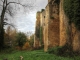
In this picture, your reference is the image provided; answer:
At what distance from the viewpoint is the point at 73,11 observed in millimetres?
16734

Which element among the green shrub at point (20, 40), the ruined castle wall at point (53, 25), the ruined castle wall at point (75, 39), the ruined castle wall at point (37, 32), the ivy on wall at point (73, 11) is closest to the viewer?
the ivy on wall at point (73, 11)

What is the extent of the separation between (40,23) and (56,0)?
66.3 ft

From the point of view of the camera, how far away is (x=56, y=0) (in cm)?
2348

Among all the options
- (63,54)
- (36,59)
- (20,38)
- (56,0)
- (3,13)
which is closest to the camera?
(36,59)

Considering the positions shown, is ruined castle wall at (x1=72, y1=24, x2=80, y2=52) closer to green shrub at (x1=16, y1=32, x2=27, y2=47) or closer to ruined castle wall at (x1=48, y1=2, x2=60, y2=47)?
ruined castle wall at (x1=48, y1=2, x2=60, y2=47)

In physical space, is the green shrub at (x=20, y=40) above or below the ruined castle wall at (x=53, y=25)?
below

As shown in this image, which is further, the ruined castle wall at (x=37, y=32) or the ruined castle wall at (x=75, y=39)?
the ruined castle wall at (x=37, y=32)

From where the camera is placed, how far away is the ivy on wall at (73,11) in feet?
52.4

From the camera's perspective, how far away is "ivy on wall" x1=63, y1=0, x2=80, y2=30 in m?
16.0

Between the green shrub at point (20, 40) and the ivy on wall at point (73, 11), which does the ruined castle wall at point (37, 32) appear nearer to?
the green shrub at point (20, 40)

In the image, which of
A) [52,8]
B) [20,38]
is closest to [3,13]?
[52,8]

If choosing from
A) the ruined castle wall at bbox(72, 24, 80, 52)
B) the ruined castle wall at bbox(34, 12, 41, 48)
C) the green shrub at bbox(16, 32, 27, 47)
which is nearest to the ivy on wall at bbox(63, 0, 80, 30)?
the ruined castle wall at bbox(72, 24, 80, 52)

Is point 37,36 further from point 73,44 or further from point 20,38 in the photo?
point 73,44

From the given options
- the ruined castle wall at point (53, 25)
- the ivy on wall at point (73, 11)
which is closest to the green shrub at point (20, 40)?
the ruined castle wall at point (53, 25)
